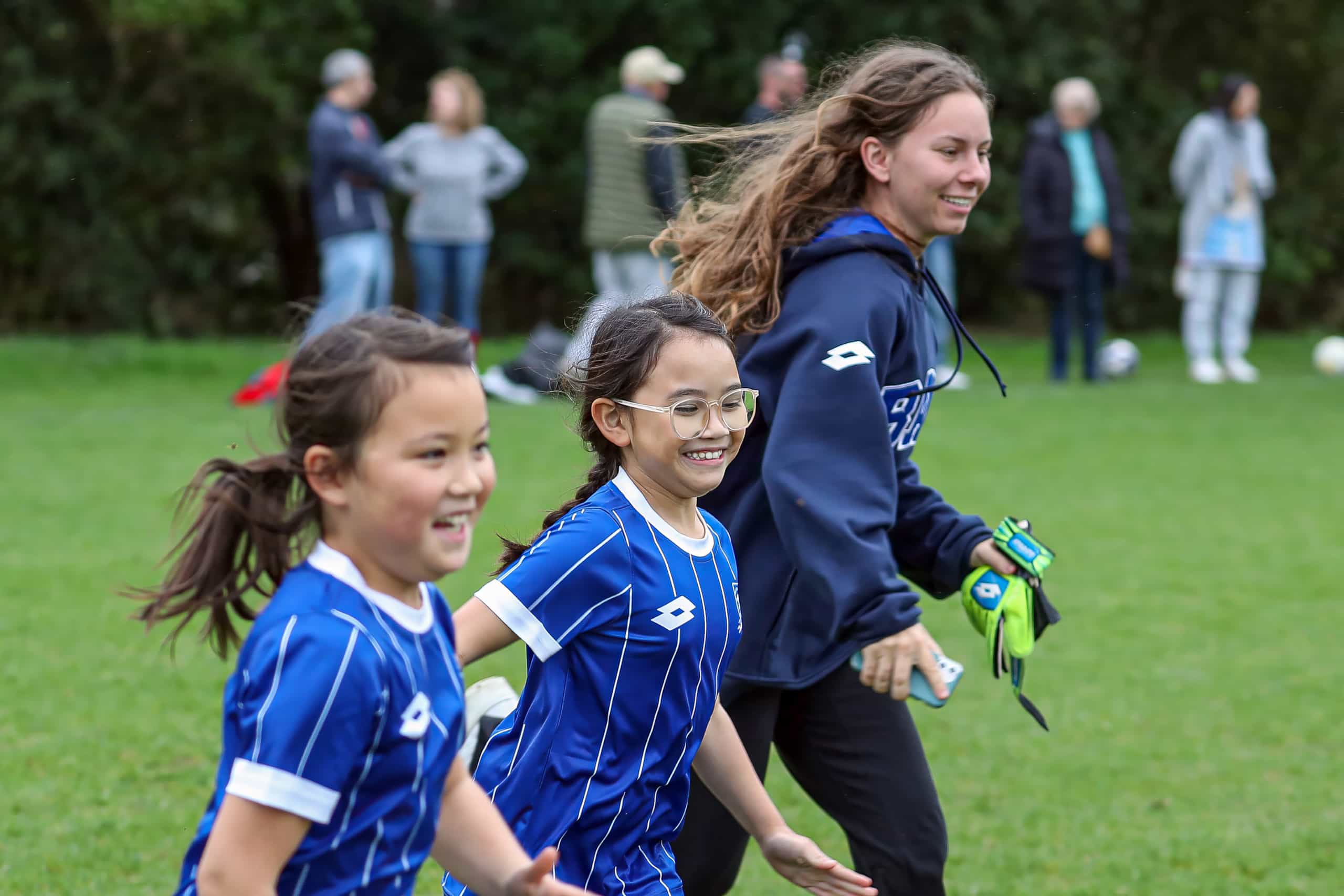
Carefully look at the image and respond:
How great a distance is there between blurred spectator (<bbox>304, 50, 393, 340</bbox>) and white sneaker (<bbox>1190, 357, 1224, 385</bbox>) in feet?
22.6

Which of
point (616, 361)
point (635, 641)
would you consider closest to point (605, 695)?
point (635, 641)

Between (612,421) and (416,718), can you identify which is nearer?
(416,718)

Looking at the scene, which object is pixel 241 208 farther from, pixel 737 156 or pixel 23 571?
pixel 737 156

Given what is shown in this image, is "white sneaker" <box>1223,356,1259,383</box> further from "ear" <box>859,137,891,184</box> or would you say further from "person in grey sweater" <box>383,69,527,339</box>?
"ear" <box>859,137,891,184</box>

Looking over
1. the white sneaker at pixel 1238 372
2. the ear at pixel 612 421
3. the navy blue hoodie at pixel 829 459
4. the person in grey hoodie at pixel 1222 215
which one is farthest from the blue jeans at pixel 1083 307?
the ear at pixel 612 421

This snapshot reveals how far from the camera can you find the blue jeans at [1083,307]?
13328 mm

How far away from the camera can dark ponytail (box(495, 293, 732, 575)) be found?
282 centimetres

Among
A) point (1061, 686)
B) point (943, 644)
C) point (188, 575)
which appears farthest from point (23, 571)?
point (188, 575)

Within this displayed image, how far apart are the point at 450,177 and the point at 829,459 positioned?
31.6 feet

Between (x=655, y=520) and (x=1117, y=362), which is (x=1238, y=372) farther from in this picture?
(x=655, y=520)

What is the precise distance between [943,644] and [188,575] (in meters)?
4.43

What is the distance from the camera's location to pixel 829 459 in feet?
10.3

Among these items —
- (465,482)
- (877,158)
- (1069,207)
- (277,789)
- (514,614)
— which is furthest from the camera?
(1069,207)

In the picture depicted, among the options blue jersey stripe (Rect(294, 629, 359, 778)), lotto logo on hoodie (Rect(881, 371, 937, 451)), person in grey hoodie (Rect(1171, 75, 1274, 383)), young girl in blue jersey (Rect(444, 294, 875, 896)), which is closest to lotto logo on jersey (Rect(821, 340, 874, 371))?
lotto logo on hoodie (Rect(881, 371, 937, 451))
